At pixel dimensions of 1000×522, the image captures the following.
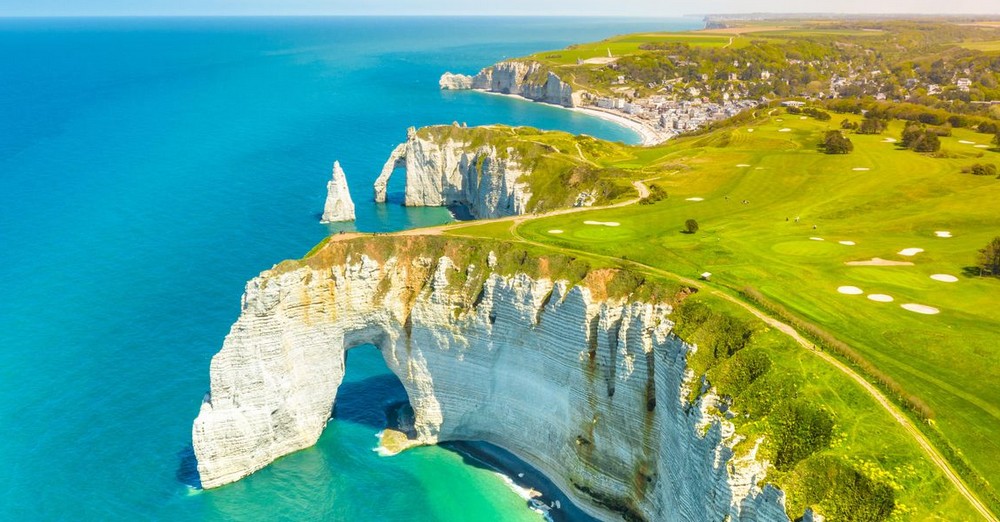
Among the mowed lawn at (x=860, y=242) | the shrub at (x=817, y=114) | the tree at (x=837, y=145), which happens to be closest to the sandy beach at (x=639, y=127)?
the shrub at (x=817, y=114)

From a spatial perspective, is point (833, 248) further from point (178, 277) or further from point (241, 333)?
point (178, 277)

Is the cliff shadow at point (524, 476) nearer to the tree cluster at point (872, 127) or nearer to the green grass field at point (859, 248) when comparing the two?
the green grass field at point (859, 248)

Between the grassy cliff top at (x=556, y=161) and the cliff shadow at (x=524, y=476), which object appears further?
the grassy cliff top at (x=556, y=161)

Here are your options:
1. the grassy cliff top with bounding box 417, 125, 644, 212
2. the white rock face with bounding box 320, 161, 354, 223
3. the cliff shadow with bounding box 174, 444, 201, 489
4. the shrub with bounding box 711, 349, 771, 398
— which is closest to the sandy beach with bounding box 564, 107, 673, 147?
the grassy cliff top with bounding box 417, 125, 644, 212

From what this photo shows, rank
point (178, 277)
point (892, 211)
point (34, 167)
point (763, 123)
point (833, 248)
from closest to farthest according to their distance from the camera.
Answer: point (833, 248)
point (892, 211)
point (178, 277)
point (763, 123)
point (34, 167)

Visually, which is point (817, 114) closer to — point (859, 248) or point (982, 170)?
point (982, 170)

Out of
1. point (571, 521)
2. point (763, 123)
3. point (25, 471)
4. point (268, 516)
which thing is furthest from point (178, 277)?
point (763, 123)
